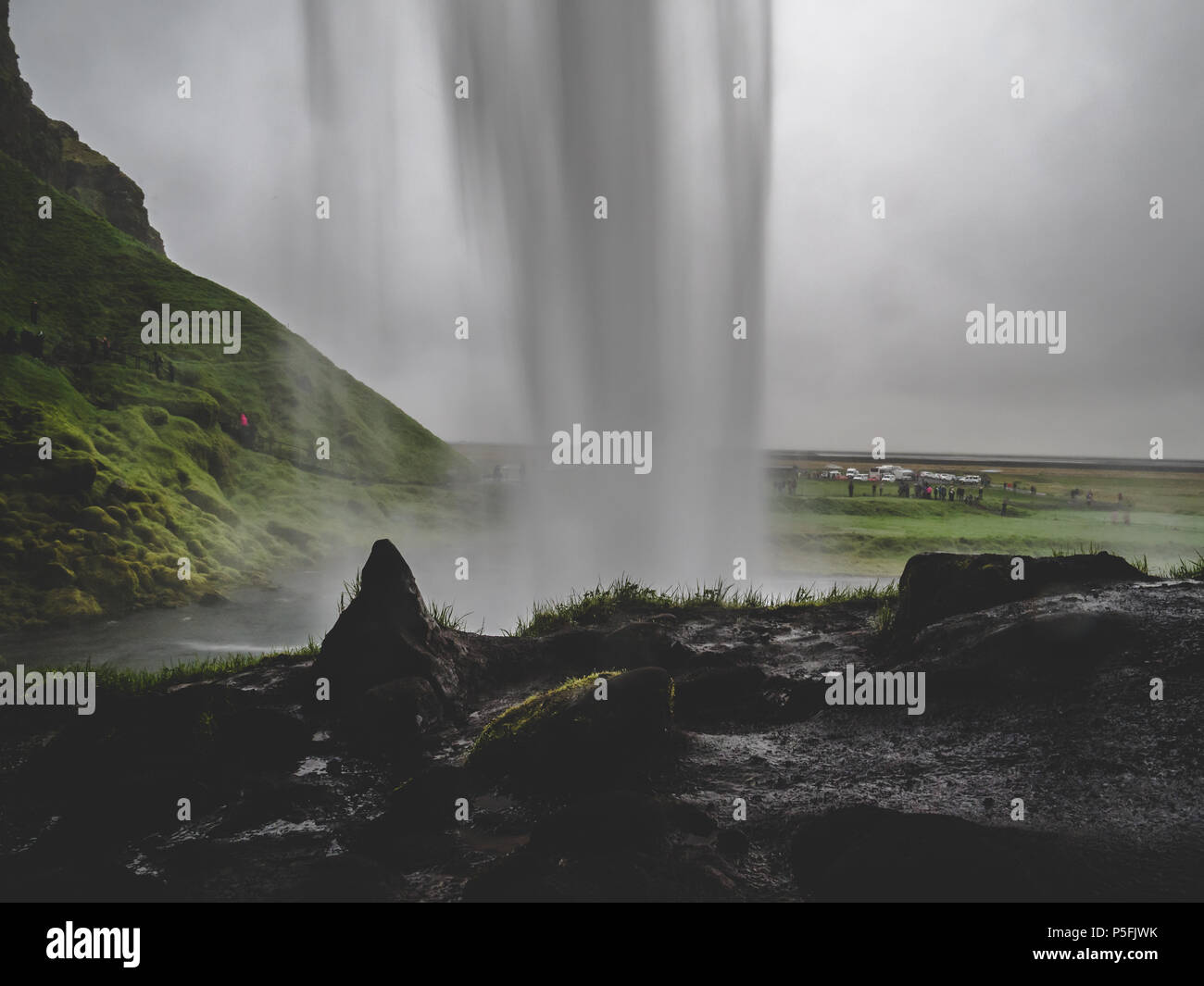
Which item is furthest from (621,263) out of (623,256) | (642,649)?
(642,649)

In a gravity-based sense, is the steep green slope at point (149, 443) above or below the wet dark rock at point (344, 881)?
above

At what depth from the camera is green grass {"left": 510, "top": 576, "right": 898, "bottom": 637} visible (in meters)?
14.4

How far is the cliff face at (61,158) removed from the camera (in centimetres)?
6294

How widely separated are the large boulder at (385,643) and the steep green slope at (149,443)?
1500 cm

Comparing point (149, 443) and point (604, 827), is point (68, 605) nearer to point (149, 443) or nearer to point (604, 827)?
point (149, 443)

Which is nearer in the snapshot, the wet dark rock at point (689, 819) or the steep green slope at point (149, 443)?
the wet dark rock at point (689, 819)

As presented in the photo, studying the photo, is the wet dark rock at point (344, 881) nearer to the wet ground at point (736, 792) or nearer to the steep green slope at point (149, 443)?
the wet ground at point (736, 792)

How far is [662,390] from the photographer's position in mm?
23016

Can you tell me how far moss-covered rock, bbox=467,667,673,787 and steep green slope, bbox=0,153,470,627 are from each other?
61.2 feet

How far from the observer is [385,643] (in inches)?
414

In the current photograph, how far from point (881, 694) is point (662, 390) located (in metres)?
14.9

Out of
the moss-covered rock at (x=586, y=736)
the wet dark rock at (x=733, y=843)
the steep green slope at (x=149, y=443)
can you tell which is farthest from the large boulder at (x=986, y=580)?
the steep green slope at (x=149, y=443)

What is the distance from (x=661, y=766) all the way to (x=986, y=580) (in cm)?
630
